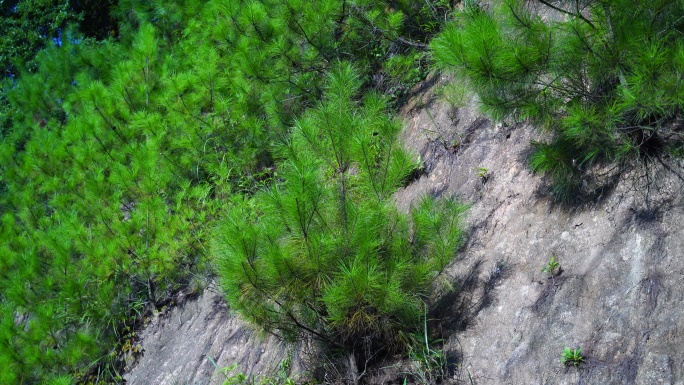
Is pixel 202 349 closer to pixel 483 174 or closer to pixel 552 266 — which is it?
pixel 483 174

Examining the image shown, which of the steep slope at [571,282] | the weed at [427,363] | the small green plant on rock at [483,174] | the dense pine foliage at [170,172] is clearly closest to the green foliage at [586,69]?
the steep slope at [571,282]

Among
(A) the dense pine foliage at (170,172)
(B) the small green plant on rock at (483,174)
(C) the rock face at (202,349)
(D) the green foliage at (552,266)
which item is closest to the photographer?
(D) the green foliage at (552,266)

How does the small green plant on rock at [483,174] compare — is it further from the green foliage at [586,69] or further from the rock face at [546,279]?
the green foliage at [586,69]

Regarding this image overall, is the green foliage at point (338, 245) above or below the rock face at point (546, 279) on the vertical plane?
above

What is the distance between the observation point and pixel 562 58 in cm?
377

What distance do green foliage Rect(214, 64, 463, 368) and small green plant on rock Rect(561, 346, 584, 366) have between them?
870 mm

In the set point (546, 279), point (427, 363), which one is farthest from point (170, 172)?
point (546, 279)

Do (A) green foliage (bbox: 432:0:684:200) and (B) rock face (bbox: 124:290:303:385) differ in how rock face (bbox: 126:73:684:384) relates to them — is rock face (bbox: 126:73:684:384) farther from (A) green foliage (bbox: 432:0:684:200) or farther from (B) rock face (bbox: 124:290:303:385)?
(A) green foliage (bbox: 432:0:684:200)

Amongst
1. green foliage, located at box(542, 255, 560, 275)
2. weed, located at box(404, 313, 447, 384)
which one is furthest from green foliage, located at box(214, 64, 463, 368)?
green foliage, located at box(542, 255, 560, 275)

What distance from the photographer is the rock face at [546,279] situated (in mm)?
3449

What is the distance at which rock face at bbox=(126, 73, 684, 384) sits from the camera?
345cm

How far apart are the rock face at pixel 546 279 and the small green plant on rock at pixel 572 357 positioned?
0.11 ft

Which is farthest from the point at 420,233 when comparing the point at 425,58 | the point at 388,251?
the point at 425,58

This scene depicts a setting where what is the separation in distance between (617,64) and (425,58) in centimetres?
283
